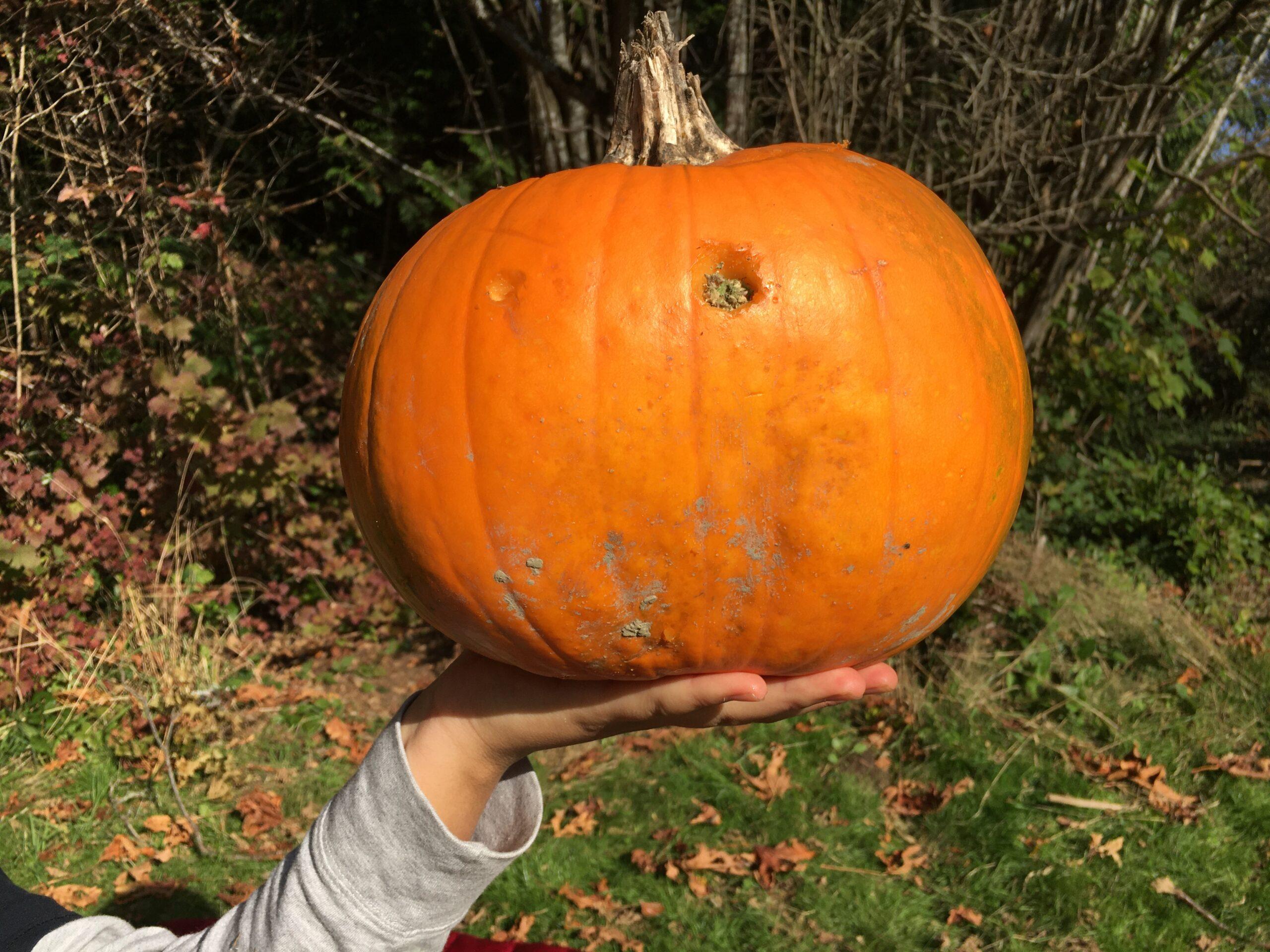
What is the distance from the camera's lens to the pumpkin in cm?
126

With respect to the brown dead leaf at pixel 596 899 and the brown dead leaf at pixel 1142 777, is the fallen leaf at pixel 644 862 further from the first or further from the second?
the brown dead leaf at pixel 1142 777

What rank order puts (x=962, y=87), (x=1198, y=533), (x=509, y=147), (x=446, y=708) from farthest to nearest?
(x=1198, y=533), (x=509, y=147), (x=962, y=87), (x=446, y=708)

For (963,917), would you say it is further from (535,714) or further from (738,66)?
(738,66)

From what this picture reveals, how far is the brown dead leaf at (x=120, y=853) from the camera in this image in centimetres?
366

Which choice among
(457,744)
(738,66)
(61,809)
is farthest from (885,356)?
(61,809)

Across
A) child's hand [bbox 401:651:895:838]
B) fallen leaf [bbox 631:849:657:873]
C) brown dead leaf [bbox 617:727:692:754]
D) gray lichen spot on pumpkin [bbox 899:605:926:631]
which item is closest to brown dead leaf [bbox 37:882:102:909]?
fallen leaf [bbox 631:849:657:873]

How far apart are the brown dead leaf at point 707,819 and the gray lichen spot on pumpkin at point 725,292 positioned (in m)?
3.07

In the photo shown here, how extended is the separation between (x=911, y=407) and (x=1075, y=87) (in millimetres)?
4605

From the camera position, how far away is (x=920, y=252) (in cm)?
139

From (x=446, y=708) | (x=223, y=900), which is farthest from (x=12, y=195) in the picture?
(x=446, y=708)

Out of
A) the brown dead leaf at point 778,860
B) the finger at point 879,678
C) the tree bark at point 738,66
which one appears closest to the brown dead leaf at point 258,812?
the brown dead leaf at point 778,860

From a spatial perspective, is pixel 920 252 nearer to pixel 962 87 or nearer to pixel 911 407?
pixel 911 407

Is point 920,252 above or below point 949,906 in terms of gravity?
above

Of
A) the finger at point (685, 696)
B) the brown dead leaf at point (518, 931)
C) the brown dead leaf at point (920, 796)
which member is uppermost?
the finger at point (685, 696)
